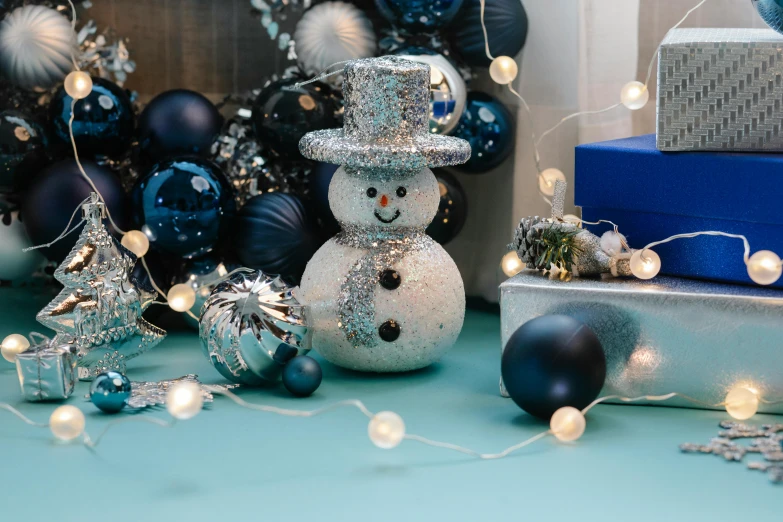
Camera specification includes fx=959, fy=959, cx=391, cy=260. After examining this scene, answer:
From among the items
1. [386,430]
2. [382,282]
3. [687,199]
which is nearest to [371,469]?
[386,430]

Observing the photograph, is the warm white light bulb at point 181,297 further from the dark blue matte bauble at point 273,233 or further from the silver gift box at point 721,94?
the silver gift box at point 721,94

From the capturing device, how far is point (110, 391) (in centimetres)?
118

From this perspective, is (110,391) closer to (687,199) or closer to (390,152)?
(390,152)

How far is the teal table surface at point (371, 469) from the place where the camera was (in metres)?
0.95

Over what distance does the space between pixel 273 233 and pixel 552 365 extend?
0.57 metres

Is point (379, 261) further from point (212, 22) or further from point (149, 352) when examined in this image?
point (212, 22)

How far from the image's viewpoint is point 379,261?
1328 mm

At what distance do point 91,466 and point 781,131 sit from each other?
94cm

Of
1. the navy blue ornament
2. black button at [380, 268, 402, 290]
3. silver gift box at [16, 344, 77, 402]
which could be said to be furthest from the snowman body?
the navy blue ornament

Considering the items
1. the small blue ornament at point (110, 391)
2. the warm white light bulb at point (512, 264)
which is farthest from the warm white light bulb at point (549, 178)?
the small blue ornament at point (110, 391)

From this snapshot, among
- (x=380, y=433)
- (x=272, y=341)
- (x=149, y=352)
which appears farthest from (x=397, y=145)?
(x=149, y=352)

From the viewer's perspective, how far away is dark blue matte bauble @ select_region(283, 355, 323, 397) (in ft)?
4.10

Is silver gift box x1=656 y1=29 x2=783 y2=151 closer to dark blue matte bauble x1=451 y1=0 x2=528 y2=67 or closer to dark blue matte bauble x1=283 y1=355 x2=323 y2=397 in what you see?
dark blue matte bauble x1=451 y1=0 x2=528 y2=67

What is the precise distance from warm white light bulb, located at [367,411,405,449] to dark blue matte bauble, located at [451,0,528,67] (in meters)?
0.78
